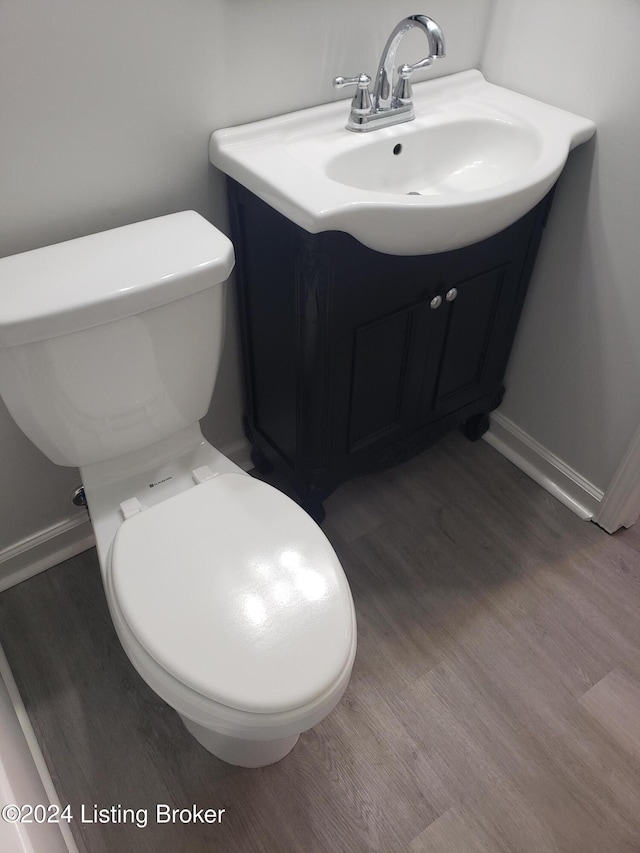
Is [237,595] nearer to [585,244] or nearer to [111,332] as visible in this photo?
[111,332]

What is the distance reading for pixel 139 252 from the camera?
102 cm

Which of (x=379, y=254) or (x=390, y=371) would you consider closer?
(x=379, y=254)

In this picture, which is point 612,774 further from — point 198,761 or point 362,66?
point 362,66

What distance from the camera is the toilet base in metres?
1.09

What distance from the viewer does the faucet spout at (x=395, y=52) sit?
1.08 meters

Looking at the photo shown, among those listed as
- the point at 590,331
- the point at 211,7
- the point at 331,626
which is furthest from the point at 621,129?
the point at 331,626

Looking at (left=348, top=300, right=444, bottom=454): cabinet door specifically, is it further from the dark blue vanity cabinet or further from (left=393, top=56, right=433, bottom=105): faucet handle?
(left=393, top=56, right=433, bottom=105): faucet handle

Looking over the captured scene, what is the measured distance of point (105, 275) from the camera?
38.2 inches

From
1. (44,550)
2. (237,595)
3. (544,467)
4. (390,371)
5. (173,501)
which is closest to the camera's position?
(237,595)

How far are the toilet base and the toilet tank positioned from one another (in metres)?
0.51

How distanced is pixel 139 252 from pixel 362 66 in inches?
24.1

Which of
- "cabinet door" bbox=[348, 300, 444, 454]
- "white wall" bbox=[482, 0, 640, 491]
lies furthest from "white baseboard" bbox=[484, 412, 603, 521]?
"cabinet door" bbox=[348, 300, 444, 454]

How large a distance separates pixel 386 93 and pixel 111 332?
0.71 metres

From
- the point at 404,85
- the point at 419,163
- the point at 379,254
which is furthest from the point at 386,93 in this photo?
the point at 379,254
